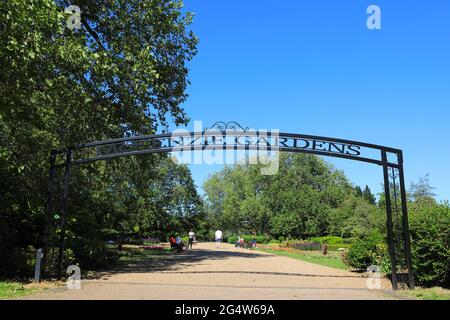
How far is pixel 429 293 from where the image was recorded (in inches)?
411

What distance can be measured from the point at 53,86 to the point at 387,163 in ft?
32.8

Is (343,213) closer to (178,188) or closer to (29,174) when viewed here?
(178,188)

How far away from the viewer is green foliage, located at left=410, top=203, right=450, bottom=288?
11.3m

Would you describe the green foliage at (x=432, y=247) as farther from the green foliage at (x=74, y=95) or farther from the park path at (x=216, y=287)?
the green foliage at (x=74, y=95)

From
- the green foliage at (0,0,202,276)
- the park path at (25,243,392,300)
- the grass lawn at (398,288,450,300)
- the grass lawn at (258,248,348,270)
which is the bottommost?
the grass lawn at (258,248,348,270)

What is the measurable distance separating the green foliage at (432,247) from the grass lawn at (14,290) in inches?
396

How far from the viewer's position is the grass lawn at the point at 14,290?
909cm

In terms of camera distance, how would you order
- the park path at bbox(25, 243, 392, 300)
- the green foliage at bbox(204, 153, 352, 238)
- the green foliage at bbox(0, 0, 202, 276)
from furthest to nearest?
the green foliage at bbox(204, 153, 352, 238) < the green foliage at bbox(0, 0, 202, 276) < the park path at bbox(25, 243, 392, 300)

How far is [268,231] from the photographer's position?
71.1m

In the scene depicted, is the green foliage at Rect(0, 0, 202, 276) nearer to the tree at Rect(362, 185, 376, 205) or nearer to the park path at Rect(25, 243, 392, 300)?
the park path at Rect(25, 243, 392, 300)

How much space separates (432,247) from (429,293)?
1447mm

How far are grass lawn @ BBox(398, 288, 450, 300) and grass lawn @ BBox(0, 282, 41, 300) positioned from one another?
8.95 metres

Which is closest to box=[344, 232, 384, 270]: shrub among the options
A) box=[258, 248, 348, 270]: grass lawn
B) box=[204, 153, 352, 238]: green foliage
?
box=[258, 248, 348, 270]: grass lawn

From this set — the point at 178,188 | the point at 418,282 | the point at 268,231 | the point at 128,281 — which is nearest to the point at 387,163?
the point at 418,282
